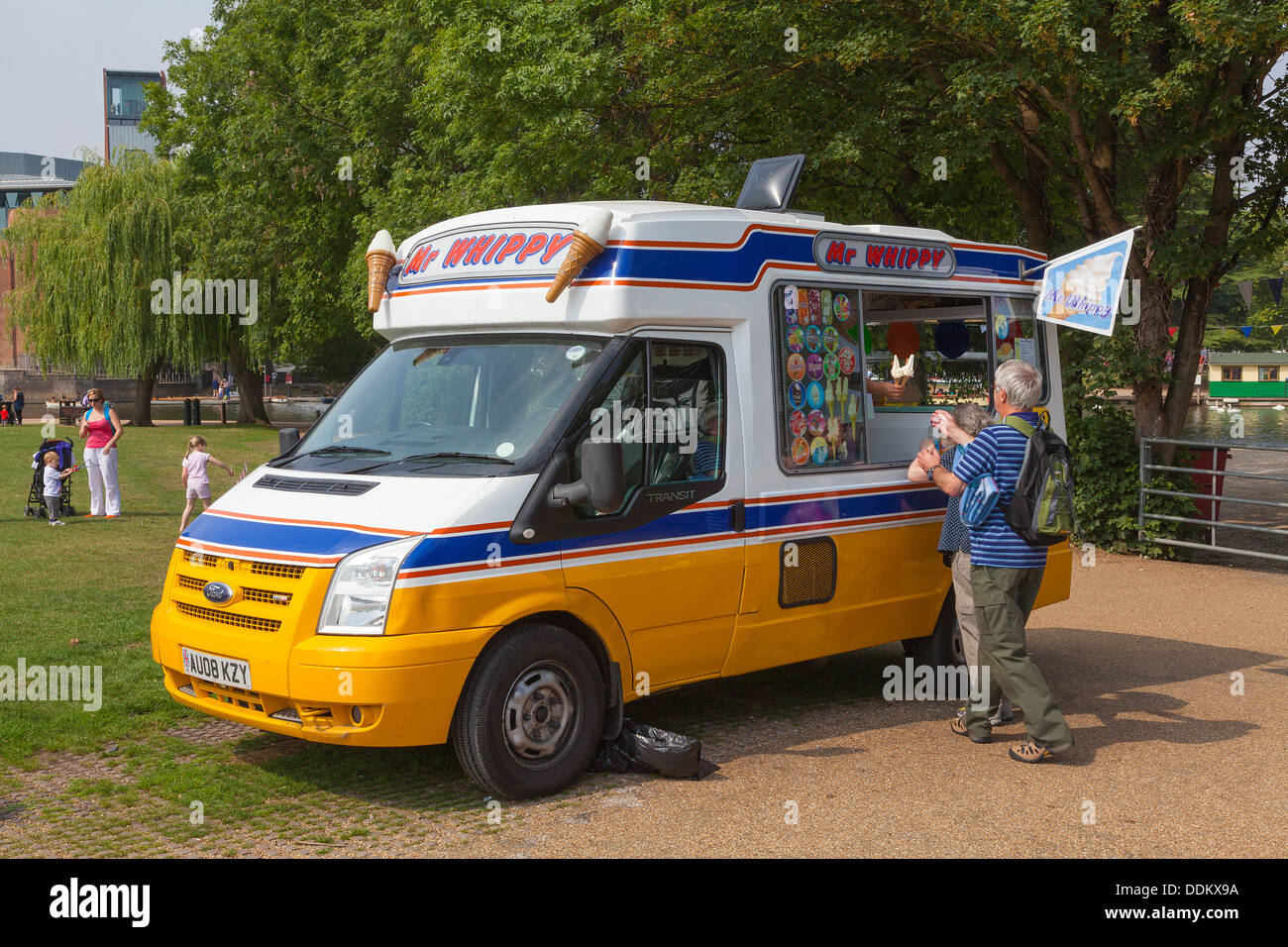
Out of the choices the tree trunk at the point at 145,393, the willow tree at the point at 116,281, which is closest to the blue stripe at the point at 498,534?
the willow tree at the point at 116,281

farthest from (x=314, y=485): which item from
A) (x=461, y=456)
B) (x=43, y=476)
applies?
(x=43, y=476)

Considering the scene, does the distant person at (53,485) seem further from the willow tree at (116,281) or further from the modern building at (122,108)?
the modern building at (122,108)

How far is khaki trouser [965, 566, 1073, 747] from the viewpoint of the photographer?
23.0 ft

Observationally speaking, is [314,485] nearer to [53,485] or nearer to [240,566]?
[240,566]

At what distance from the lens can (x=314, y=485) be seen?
6.42 metres

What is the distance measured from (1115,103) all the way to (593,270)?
9.49 m

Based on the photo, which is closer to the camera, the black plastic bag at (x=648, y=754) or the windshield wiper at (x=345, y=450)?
the black plastic bag at (x=648, y=754)

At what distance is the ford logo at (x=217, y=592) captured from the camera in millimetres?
6125

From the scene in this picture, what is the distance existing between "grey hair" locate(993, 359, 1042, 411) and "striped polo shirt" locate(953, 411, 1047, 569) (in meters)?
0.08

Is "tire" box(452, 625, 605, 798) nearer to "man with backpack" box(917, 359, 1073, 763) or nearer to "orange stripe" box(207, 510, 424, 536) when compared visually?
"orange stripe" box(207, 510, 424, 536)

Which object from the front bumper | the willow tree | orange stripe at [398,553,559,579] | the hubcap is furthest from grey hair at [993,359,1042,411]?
the willow tree

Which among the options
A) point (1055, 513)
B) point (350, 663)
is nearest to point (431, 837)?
point (350, 663)

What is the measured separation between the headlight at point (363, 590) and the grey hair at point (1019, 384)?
3.34 m

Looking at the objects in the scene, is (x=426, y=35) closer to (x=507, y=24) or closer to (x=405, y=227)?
(x=405, y=227)
